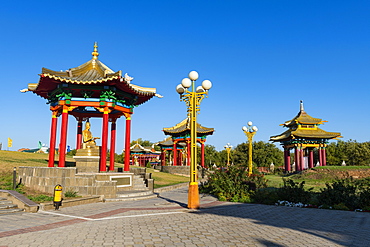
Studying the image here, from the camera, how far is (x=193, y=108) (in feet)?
37.4

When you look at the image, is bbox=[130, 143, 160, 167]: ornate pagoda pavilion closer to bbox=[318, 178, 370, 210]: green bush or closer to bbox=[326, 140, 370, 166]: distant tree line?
bbox=[326, 140, 370, 166]: distant tree line

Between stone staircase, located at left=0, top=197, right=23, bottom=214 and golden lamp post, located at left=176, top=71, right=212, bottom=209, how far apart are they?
21.4ft

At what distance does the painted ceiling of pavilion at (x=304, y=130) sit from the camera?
1658 inches

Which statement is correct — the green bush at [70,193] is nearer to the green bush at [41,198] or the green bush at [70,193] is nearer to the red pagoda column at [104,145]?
the green bush at [41,198]

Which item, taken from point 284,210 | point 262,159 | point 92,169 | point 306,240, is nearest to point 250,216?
point 284,210

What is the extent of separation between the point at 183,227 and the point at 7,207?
24.0 ft

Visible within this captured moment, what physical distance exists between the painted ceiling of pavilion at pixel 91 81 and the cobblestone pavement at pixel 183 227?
7979mm

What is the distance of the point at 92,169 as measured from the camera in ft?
57.4

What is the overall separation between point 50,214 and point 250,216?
7033mm

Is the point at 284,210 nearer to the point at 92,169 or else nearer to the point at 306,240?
the point at 306,240

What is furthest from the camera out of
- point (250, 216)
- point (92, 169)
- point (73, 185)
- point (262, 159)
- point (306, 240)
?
point (262, 159)

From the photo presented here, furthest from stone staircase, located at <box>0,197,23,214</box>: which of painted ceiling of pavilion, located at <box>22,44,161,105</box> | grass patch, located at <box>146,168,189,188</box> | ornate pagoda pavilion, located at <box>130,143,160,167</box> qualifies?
ornate pagoda pavilion, located at <box>130,143,160,167</box>

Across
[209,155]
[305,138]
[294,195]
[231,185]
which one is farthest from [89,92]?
[209,155]

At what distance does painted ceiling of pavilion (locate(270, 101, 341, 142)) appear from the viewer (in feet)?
138
